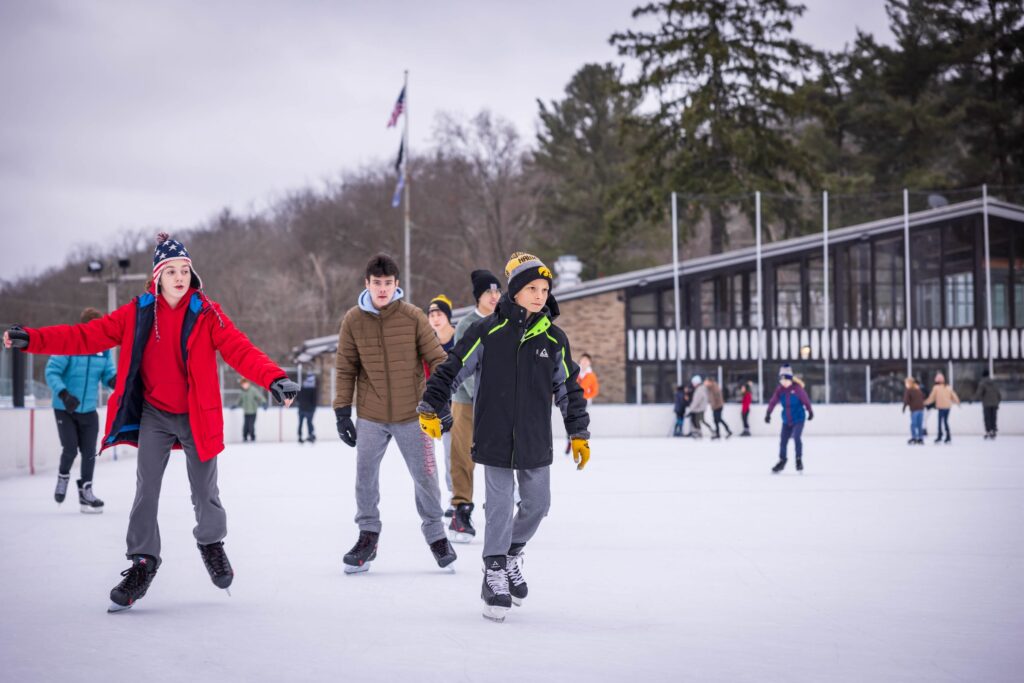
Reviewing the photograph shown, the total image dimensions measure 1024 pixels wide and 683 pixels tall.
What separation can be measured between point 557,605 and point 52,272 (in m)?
49.4

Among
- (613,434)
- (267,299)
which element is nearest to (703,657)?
(613,434)

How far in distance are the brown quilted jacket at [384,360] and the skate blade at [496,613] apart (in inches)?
60.3

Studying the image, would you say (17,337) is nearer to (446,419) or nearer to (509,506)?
(446,419)

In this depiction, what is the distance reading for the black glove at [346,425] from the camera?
20.1 ft

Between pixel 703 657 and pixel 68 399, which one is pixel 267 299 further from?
pixel 703 657

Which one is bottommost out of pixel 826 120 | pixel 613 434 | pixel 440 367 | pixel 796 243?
pixel 613 434

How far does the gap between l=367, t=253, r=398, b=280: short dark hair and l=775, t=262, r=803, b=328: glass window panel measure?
29.3 meters

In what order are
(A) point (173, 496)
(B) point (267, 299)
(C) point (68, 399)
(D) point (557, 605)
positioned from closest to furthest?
1. (D) point (557, 605)
2. (C) point (68, 399)
3. (A) point (173, 496)
4. (B) point (267, 299)

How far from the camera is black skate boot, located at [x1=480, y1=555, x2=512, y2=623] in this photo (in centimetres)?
496

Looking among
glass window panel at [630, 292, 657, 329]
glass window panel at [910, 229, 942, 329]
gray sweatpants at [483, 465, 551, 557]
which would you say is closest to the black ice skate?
gray sweatpants at [483, 465, 551, 557]

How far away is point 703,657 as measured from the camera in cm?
424

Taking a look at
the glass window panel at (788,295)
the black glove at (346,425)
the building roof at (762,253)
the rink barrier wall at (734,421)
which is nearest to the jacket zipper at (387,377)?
the black glove at (346,425)

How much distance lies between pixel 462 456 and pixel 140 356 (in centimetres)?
296

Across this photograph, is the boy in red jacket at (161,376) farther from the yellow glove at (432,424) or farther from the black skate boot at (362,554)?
the black skate boot at (362,554)
